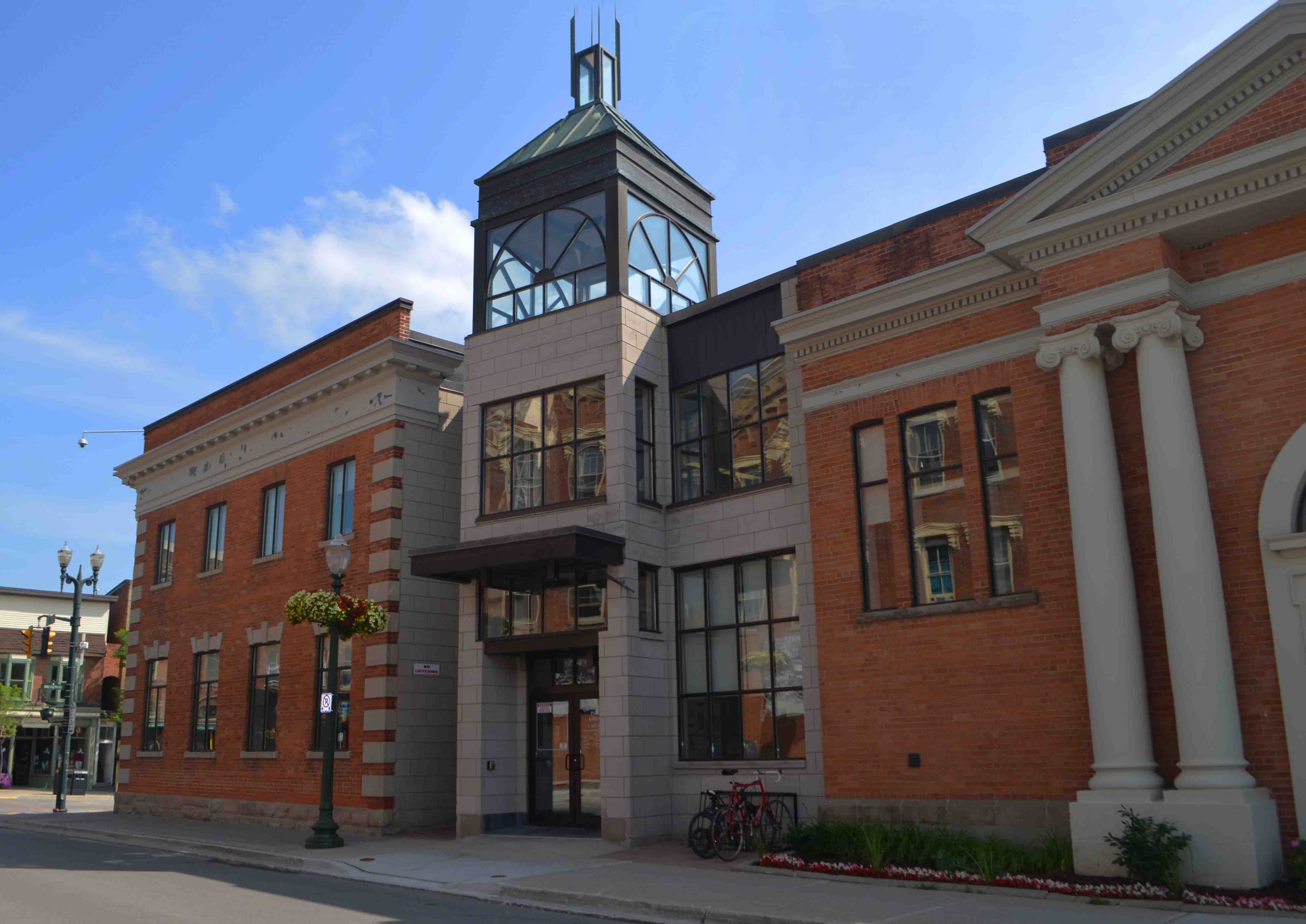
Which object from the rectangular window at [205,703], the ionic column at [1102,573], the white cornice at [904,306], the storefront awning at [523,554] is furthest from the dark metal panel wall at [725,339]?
the rectangular window at [205,703]

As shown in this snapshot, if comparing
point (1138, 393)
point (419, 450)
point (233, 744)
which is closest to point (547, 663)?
point (419, 450)

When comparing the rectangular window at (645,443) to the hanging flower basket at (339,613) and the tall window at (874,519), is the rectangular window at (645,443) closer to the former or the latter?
the tall window at (874,519)

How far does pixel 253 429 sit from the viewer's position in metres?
26.9

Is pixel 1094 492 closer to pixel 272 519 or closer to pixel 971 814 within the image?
pixel 971 814

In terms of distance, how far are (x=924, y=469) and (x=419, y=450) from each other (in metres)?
11.4

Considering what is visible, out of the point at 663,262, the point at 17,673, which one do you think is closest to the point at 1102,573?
the point at 663,262

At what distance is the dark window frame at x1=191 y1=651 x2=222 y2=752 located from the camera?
86.7 ft

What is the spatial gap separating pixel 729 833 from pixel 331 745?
7.13m

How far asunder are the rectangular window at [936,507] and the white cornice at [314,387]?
36.3 ft

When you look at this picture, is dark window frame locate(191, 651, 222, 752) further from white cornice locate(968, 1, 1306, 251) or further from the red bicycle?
white cornice locate(968, 1, 1306, 251)

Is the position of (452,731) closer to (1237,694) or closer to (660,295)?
(660,295)

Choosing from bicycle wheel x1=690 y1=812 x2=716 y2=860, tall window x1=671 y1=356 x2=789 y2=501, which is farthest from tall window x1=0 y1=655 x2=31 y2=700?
bicycle wheel x1=690 y1=812 x2=716 y2=860

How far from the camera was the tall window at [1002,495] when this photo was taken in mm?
14836

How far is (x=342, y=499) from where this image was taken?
2398 cm
